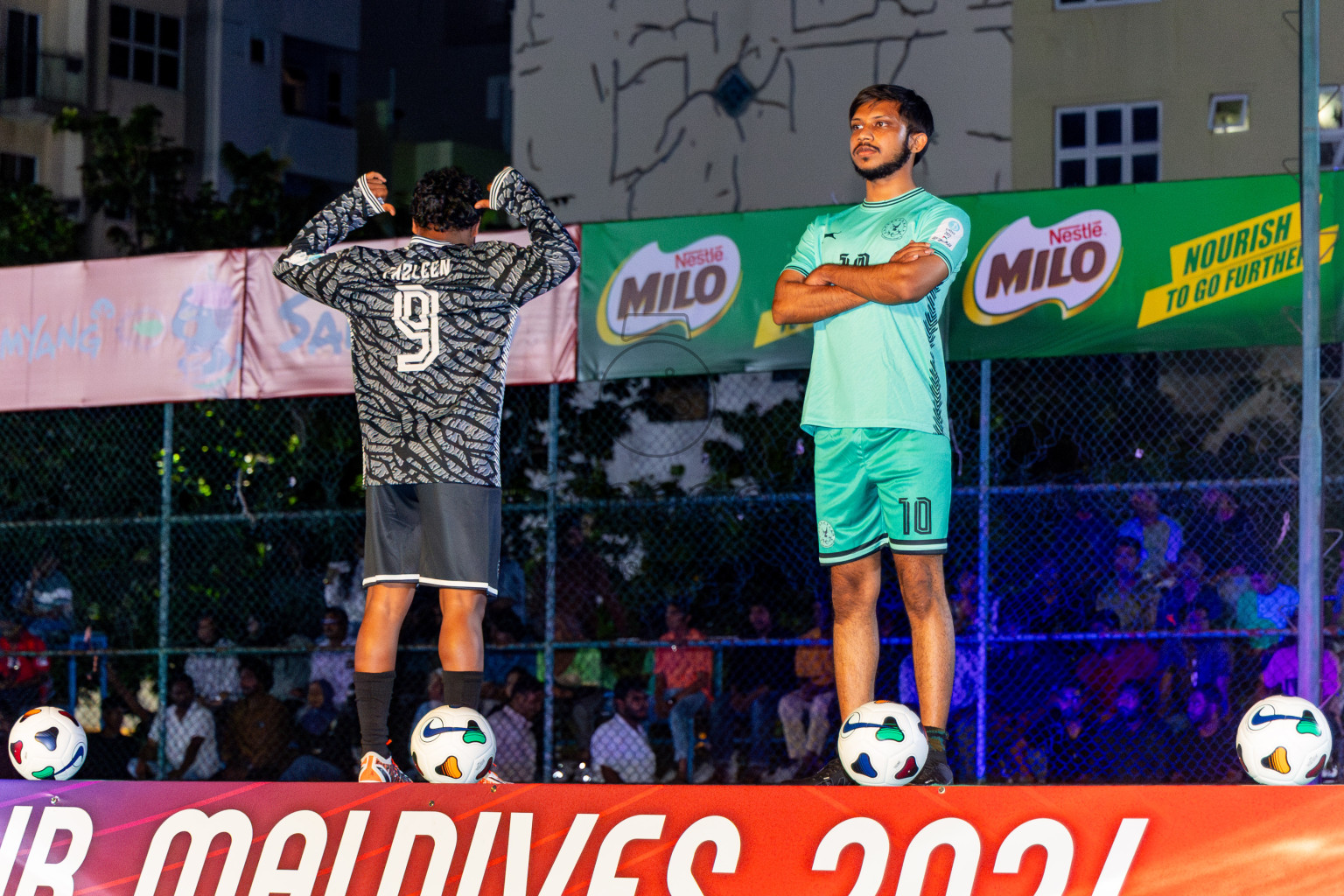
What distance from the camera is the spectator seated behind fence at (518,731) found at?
816 cm

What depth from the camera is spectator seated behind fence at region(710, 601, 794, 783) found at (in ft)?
26.8

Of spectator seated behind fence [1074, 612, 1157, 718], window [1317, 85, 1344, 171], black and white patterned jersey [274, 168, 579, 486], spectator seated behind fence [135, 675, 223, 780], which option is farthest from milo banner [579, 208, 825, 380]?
window [1317, 85, 1344, 171]

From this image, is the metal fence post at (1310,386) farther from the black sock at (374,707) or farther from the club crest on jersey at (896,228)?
the black sock at (374,707)

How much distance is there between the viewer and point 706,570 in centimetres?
856

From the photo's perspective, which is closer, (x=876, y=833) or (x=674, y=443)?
(x=876, y=833)

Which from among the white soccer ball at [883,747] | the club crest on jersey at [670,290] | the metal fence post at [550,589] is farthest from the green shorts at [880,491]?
the metal fence post at [550,589]

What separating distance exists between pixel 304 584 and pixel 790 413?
2997mm

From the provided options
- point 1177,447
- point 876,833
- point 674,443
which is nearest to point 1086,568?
point 1177,447

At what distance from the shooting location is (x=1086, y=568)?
7.86 meters

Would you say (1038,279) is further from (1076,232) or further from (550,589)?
(550,589)

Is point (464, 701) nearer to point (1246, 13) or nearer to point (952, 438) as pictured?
point (952, 438)

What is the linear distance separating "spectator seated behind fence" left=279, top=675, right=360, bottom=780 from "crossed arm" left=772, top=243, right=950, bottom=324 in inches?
177

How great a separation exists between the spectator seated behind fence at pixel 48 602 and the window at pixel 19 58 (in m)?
16.9

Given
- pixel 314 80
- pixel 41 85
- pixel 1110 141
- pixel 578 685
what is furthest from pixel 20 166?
pixel 578 685
